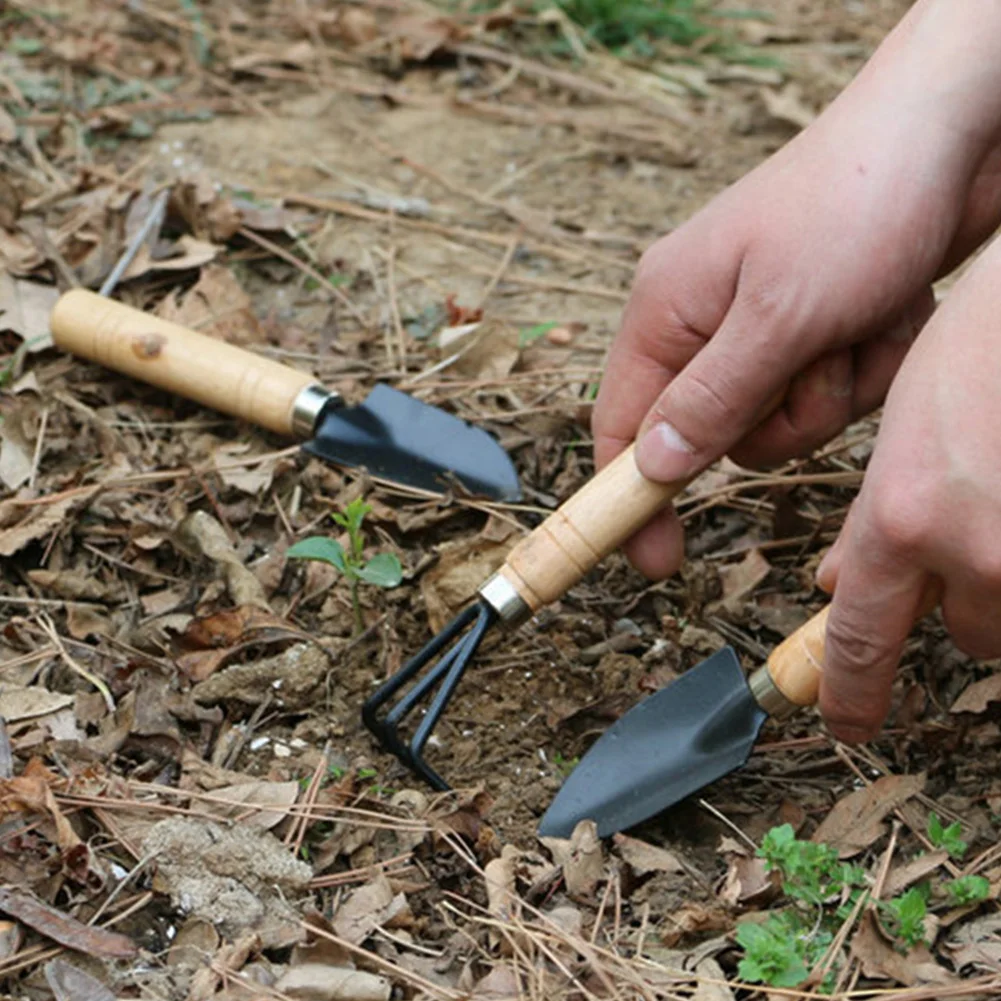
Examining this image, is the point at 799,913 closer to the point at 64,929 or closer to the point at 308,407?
the point at 64,929

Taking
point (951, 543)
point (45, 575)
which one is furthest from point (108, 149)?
point (951, 543)

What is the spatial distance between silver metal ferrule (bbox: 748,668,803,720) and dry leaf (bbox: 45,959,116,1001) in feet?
3.05

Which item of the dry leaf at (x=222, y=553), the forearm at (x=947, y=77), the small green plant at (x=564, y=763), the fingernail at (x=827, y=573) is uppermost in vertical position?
the forearm at (x=947, y=77)

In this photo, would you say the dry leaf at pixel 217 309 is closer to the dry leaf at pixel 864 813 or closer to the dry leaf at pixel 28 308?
the dry leaf at pixel 28 308

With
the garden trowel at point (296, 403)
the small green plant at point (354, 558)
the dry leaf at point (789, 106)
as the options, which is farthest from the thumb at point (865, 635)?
the dry leaf at point (789, 106)

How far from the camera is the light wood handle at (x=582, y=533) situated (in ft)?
6.81

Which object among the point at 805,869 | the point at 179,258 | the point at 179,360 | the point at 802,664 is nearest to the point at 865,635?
the point at 802,664

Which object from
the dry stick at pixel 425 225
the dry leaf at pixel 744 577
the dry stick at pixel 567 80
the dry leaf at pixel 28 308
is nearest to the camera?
the dry leaf at pixel 744 577

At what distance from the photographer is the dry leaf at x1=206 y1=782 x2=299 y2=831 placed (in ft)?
6.30

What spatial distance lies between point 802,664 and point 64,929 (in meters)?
0.99

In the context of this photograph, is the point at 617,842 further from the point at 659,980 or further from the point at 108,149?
the point at 108,149

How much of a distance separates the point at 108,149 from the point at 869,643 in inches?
92.1

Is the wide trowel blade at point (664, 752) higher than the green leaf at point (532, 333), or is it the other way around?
the green leaf at point (532, 333)

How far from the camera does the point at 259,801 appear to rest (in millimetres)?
1952
